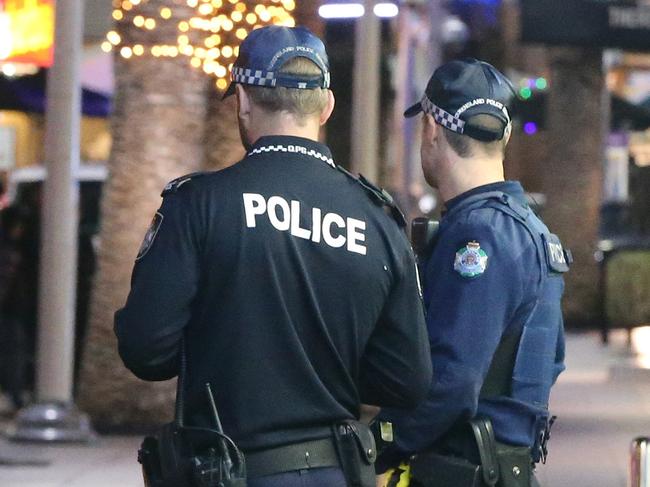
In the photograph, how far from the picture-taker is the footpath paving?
33.7 feet

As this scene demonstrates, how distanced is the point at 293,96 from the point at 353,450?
813mm

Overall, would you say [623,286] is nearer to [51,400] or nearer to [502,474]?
[51,400]

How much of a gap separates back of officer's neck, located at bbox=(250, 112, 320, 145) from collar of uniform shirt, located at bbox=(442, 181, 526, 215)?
0.53m

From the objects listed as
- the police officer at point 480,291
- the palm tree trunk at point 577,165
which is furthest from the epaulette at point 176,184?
the palm tree trunk at point 577,165

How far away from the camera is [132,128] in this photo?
12273 millimetres

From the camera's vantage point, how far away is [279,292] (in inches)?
148

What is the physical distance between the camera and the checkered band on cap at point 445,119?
4.32 m

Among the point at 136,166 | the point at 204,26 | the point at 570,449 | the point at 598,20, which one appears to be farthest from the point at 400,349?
the point at 598,20

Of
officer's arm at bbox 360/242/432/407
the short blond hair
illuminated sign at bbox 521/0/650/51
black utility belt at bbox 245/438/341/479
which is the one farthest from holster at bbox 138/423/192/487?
illuminated sign at bbox 521/0/650/51

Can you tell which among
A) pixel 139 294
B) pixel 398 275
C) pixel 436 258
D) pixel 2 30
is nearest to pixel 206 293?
pixel 139 294

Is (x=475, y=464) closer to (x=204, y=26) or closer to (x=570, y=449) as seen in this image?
(x=570, y=449)

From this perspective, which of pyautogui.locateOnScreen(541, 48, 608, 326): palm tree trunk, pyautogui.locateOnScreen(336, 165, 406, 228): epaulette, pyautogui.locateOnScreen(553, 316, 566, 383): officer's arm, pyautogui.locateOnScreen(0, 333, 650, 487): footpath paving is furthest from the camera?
pyautogui.locateOnScreen(541, 48, 608, 326): palm tree trunk

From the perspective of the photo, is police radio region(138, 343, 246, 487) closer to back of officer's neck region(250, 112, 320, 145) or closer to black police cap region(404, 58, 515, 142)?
back of officer's neck region(250, 112, 320, 145)

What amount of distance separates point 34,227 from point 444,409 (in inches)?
378
